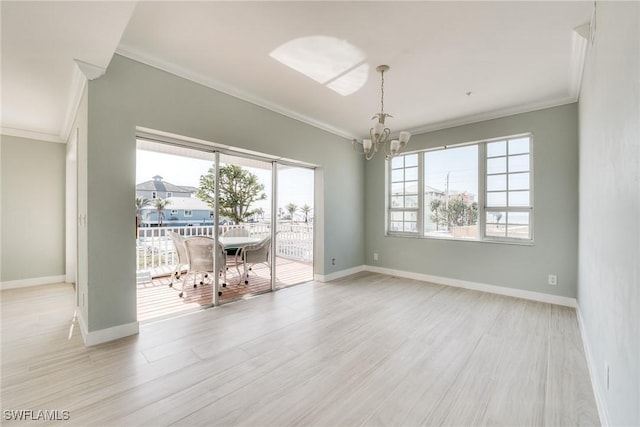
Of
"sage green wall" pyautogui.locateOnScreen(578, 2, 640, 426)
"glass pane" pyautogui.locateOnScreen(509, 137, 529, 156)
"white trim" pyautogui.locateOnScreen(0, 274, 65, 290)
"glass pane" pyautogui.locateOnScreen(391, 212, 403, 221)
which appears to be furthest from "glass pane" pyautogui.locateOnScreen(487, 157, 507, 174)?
"white trim" pyautogui.locateOnScreen(0, 274, 65, 290)

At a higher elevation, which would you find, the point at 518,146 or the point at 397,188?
the point at 518,146

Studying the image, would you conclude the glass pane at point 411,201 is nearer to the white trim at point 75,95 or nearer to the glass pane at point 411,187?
the glass pane at point 411,187

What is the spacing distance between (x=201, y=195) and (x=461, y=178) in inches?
162

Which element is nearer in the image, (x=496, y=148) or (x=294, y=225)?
(x=496, y=148)

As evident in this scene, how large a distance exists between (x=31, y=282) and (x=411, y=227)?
21.9 ft

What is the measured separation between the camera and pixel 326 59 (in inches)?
107

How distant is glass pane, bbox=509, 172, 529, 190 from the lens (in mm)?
3932

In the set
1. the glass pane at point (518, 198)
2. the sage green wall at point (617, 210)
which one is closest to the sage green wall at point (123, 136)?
the sage green wall at point (617, 210)

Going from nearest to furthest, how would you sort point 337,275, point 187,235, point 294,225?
1. point 187,235
2. point 294,225
3. point 337,275

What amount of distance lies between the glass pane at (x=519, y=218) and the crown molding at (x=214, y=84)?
331 centimetres

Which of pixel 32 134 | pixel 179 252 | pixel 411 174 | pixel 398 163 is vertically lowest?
pixel 179 252


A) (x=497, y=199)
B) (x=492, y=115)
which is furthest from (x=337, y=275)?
(x=492, y=115)

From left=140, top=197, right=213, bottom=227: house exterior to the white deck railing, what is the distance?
8 cm

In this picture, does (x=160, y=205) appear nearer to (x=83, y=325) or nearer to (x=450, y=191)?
(x=83, y=325)
